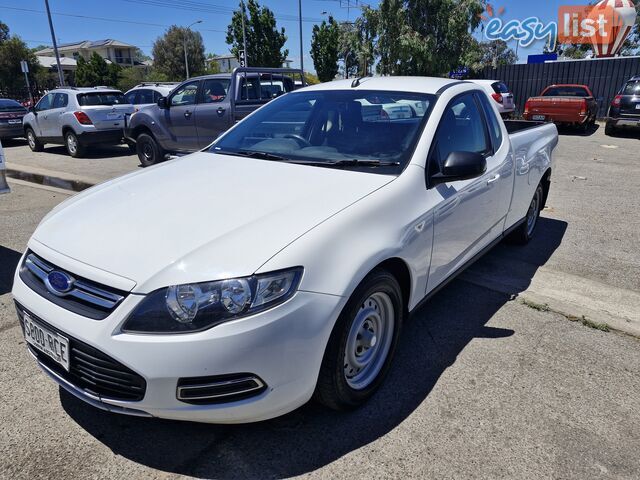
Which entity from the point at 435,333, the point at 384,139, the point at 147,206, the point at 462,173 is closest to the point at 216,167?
the point at 147,206

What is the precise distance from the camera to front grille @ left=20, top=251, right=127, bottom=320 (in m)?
2.01

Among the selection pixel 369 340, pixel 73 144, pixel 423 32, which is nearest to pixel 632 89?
pixel 423 32

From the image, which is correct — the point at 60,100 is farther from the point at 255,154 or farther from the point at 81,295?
the point at 81,295

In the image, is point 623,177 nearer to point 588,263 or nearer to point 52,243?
point 588,263

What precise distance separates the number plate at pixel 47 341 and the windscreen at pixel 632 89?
17002mm

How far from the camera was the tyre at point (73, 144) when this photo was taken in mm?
11789

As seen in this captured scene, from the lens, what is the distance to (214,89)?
941 cm

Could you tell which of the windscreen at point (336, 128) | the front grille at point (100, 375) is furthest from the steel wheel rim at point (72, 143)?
the front grille at point (100, 375)

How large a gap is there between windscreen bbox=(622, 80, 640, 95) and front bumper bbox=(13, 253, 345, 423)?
641 inches

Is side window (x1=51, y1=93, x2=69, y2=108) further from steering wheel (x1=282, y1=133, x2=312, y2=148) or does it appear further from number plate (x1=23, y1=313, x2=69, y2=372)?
number plate (x1=23, y1=313, x2=69, y2=372)

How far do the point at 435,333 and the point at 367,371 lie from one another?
35.7 inches

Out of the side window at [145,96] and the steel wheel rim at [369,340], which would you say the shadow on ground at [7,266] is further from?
the side window at [145,96]

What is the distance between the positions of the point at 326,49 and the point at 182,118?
3649 centimetres

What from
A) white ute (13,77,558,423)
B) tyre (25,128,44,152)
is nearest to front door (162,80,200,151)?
tyre (25,128,44,152)
